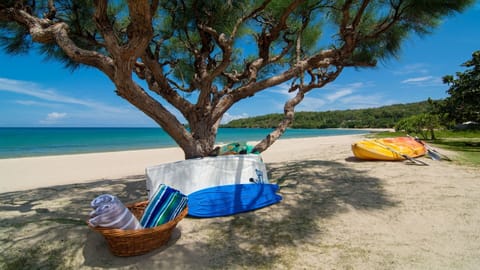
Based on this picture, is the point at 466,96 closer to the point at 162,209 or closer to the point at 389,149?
the point at 389,149

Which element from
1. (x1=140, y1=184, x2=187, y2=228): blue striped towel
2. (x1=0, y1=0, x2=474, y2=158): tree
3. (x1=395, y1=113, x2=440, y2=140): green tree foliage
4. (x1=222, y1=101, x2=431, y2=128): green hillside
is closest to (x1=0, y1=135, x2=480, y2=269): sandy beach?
(x1=140, y1=184, x2=187, y2=228): blue striped towel

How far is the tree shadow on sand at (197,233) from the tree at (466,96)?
28.3ft

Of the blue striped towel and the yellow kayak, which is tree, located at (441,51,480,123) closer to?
the yellow kayak

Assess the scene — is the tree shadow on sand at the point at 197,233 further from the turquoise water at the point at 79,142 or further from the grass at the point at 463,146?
the turquoise water at the point at 79,142

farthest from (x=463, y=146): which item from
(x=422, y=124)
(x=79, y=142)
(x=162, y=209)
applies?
(x=79, y=142)

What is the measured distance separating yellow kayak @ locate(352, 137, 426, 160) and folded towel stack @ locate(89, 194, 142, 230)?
5.16m

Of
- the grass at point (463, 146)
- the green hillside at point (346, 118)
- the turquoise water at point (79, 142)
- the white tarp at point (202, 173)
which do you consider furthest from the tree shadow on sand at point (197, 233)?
the green hillside at point (346, 118)

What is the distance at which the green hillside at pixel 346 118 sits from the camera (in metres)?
52.0

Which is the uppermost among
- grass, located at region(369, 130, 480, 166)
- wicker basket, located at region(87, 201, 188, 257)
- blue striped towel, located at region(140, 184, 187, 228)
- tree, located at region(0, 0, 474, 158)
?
tree, located at region(0, 0, 474, 158)

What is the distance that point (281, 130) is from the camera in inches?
159

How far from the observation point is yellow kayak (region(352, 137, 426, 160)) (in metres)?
5.10

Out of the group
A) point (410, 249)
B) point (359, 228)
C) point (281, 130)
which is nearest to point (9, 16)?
point (281, 130)

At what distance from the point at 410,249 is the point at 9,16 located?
4766 mm

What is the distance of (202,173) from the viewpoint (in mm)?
2658
